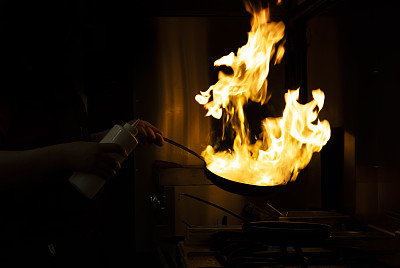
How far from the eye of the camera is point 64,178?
146 cm

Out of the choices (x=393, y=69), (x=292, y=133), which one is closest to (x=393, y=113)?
(x=393, y=69)

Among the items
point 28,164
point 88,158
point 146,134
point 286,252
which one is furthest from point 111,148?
point 286,252

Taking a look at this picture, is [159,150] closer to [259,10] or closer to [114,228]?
[114,228]

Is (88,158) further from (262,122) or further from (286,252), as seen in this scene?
(262,122)

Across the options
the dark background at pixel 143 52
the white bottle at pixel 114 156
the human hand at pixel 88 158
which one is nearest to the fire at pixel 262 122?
the dark background at pixel 143 52

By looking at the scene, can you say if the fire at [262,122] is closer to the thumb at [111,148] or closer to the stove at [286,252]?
the stove at [286,252]

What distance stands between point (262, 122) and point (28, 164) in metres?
1.59

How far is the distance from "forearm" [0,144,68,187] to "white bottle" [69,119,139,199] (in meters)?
0.06

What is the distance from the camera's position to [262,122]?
2.54 m

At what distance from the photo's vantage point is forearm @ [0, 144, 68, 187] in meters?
1.16

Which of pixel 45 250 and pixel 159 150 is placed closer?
pixel 45 250

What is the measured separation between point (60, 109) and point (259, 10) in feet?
4.79

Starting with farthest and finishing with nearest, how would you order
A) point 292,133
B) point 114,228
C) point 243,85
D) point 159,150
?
point 114,228 → point 159,150 → point 243,85 → point 292,133

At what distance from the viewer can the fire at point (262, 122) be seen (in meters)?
1.74
